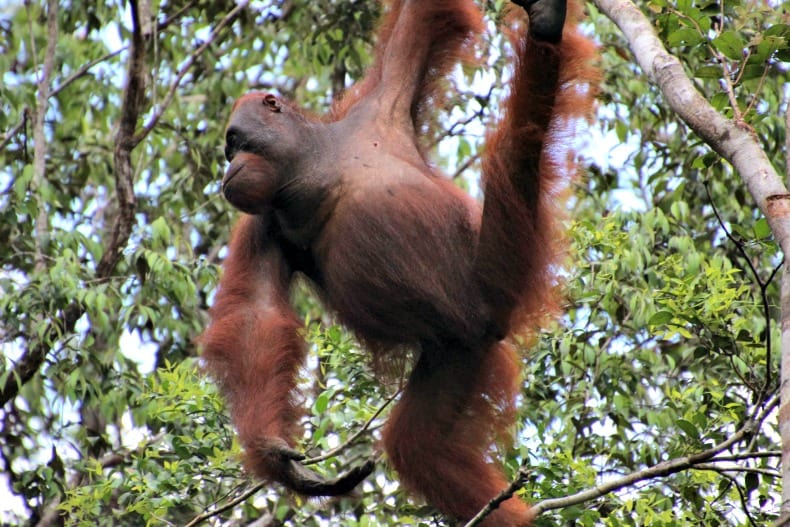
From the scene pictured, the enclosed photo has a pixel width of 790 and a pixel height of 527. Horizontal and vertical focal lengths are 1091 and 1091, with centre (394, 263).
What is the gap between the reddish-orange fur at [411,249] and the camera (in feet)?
13.7

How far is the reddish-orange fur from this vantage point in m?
4.17

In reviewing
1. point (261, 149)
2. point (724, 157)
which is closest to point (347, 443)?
point (261, 149)

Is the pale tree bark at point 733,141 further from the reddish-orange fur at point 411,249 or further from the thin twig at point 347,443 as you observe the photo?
the thin twig at point 347,443

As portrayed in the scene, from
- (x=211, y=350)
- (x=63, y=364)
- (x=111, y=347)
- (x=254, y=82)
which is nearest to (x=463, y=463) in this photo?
(x=211, y=350)

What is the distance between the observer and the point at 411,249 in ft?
14.5

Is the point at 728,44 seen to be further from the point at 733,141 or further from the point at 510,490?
→ the point at 510,490

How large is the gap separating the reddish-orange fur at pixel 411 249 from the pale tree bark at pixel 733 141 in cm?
43

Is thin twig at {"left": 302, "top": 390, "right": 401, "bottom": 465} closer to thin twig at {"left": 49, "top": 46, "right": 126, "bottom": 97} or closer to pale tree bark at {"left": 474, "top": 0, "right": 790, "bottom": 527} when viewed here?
pale tree bark at {"left": 474, "top": 0, "right": 790, "bottom": 527}

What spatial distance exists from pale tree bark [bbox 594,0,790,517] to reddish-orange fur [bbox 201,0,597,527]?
0.43 metres

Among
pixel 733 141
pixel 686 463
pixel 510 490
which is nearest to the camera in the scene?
pixel 733 141

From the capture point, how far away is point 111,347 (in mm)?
7402

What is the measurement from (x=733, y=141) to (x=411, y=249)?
1.59 meters

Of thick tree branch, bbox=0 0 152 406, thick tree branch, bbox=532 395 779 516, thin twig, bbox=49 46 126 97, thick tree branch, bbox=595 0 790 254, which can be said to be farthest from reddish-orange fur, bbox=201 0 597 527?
thin twig, bbox=49 46 126 97

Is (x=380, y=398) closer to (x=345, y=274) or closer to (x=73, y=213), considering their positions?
(x=345, y=274)
